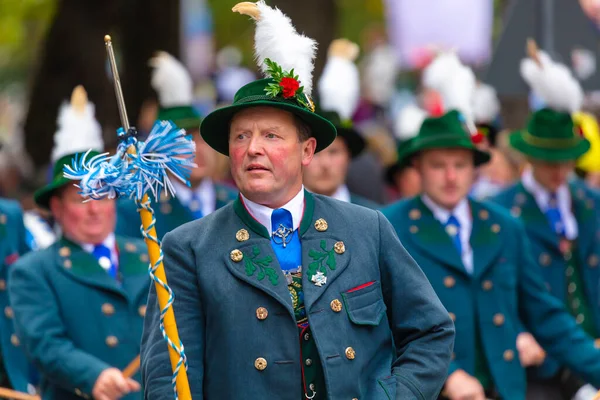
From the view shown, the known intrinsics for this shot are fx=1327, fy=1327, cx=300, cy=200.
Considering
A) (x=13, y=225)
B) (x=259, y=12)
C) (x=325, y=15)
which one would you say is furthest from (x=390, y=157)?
(x=259, y=12)

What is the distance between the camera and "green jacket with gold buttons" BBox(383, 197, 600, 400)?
25.4 feet

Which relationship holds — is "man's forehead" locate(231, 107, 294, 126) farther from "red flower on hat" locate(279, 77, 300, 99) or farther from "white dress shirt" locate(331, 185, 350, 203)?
"white dress shirt" locate(331, 185, 350, 203)

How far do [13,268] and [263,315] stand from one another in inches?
124

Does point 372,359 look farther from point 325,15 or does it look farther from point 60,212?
point 325,15

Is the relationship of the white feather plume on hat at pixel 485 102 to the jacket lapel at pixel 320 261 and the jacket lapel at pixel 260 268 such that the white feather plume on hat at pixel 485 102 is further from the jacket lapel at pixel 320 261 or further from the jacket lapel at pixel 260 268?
the jacket lapel at pixel 260 268

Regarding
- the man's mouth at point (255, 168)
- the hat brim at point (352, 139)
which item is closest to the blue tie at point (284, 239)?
the man's mouth at point (255, 168)

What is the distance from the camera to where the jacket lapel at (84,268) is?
25.6 ft

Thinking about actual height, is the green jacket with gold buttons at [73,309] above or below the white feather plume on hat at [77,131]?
below

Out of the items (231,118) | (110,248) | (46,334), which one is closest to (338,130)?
(110,248)

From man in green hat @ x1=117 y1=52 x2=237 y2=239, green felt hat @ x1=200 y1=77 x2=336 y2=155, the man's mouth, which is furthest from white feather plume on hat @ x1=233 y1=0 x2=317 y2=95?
man in green hat @ x1=117 y1=52 x2=237 y2=239

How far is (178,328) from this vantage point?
5.14 m

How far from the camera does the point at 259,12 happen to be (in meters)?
5.49

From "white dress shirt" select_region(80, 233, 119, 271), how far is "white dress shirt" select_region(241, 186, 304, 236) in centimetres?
277

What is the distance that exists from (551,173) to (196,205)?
2.65 meters
